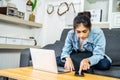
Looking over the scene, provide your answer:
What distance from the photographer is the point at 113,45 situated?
6.81 feet

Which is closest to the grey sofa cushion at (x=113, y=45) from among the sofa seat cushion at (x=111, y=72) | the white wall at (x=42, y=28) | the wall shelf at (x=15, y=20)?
the sofa seat cushion at (x=111, y=72)

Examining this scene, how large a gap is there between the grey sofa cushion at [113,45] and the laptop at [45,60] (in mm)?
890

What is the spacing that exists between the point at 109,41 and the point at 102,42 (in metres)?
0.62

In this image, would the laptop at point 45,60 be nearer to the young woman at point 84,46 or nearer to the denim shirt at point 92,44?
the young woman at point 84,46

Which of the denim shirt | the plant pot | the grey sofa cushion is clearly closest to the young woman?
the denim shirt

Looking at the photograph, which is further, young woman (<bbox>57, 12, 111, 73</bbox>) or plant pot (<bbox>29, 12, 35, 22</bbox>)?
plant pot (<bbox>29, 12, 35, 22</bbox>)

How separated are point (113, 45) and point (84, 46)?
594mm

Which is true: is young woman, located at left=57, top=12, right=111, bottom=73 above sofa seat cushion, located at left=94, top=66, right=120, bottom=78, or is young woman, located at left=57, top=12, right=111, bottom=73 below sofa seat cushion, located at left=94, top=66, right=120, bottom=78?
above

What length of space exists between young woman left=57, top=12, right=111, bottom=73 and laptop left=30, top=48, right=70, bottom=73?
0.19m

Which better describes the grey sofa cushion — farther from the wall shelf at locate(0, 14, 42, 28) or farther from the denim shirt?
the wall shelf at locate(0, 14, 42, 28)

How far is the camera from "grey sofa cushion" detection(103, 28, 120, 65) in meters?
2.00

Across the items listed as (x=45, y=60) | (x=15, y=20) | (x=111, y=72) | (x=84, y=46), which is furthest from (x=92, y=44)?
(x=15, y=20)

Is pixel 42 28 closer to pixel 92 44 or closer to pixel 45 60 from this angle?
pixel 92 44

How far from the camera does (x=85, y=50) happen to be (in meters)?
1.62
